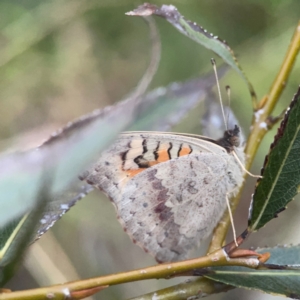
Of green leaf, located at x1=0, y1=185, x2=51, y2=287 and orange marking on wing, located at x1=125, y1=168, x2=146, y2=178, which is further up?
green leaf, located at x1=0, y1=185, x2=51, y2=287

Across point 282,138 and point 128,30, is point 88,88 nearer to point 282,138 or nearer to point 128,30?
point 128,30

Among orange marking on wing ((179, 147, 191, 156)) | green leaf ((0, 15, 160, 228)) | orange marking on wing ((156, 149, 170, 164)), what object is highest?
green leaf ((0, 15, 160, 228))

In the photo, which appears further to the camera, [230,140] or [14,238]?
[230,140]

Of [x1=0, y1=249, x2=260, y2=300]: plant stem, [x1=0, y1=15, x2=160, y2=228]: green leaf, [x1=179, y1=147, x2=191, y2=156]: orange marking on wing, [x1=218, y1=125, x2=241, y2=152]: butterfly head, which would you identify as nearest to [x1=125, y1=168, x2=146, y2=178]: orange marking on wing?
[x1=179, y1=147, x2=191, y2=156]: orange marking on wing

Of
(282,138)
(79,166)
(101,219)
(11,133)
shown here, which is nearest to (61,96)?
(11,133)

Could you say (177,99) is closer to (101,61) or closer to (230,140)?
(230,140)

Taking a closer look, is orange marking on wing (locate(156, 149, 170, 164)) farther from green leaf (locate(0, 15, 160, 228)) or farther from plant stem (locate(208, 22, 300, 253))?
green leaf (locate(0, 15, 160, 228))

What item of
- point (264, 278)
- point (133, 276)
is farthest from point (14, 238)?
point (264, 278)

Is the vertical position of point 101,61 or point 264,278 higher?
point 101,61
